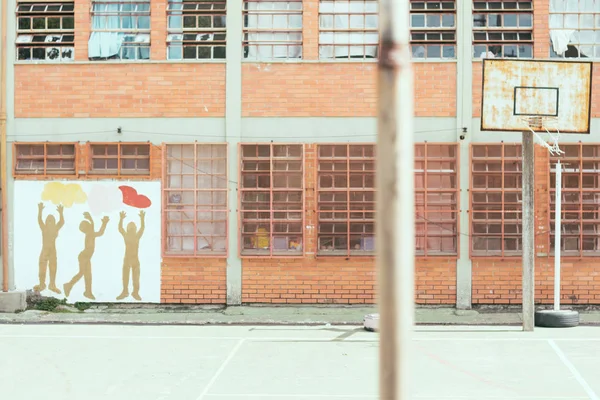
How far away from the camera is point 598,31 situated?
16.4 m

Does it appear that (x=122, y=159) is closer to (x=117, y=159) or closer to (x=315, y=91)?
(x=117, y=159)

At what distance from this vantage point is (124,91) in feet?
55.1

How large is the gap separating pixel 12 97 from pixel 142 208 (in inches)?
135

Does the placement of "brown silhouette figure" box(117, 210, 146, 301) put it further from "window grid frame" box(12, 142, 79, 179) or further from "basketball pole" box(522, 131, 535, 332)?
"basketball pole" box(522, 131, 535, 332)

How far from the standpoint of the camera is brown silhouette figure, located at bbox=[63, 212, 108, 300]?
1677 centimetres

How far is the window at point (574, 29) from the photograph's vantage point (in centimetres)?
1641

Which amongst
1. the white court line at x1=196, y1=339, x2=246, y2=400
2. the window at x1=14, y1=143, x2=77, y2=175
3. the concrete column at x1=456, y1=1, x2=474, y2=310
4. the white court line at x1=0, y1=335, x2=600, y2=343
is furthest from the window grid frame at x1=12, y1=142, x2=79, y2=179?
the concrete column at x1=456, y1=1, x2=474, y2=310

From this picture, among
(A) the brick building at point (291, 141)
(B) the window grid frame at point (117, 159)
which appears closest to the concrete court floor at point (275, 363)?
(A) the brick building at point (291, 141)

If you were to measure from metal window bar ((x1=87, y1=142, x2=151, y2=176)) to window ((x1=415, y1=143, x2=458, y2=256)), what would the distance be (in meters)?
5.34

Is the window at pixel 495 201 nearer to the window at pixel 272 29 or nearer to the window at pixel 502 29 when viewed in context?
the window at pixel 502 29

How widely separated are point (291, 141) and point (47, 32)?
536 cm

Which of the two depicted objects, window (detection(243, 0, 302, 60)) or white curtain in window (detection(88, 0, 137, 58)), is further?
white curtain in window (detection(88, 0, 137, 58))

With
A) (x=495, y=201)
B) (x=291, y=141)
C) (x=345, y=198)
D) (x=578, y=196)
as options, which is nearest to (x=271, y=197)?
(x=291, y=141)

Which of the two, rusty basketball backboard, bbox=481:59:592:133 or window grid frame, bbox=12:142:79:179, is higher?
rusty basketball backboard, bbox=481:59:592:133
